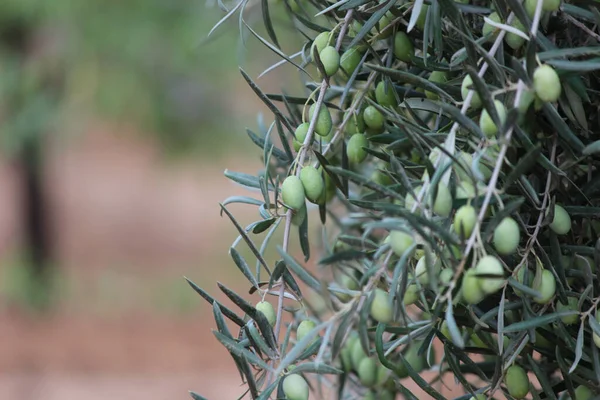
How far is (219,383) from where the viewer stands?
2967 mm

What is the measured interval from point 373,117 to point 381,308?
16 cm

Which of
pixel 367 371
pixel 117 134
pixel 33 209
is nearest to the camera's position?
pixel 367 371

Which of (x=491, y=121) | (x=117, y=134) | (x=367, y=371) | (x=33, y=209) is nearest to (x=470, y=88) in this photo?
(x=491, y=121)

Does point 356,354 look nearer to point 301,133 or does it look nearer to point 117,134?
point 301,133

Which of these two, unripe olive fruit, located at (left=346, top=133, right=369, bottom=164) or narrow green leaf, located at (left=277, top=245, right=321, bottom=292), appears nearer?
narrow green leaf, located at (left=277, top=245, right=321, bottom=292)

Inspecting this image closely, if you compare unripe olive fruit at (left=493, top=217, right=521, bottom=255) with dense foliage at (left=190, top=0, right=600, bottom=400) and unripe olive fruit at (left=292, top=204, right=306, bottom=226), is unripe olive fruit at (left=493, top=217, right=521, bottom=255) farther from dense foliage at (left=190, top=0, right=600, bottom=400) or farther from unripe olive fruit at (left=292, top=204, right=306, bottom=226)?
unripe olive fruit at (left=292, top=204, right=306, bottom=226)

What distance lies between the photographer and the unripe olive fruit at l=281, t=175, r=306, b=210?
Answer: 38 centimetres

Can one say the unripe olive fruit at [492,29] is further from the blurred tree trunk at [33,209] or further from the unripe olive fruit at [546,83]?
the blurred tree trunk at [33,209]

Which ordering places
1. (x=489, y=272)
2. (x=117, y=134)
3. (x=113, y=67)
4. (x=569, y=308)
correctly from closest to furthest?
(x=489, y=272), (x=569, y=308), (x=113, y=67), (x=117, y=134)

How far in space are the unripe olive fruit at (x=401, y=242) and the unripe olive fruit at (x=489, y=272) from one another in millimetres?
30

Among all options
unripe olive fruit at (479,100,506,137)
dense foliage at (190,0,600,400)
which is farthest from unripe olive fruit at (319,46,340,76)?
unripe olive fruit at (479,100,506,137)

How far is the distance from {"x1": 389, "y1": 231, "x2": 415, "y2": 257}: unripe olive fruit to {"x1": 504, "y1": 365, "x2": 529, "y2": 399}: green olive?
0.14 metres

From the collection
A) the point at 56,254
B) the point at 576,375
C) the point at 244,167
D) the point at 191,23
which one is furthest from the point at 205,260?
the point at 576,375

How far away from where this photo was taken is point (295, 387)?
349 mm
